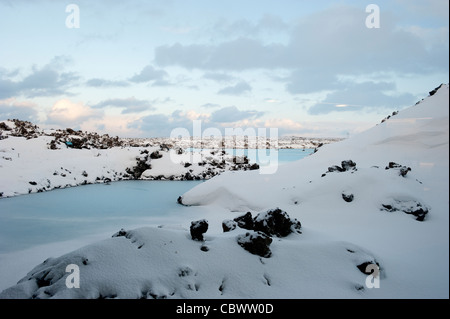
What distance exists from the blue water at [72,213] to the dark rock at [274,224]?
4120mm

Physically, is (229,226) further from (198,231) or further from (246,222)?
(198,231)

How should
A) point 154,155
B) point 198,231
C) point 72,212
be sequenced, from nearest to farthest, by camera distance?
1. point 198,231
2. point 72,212
3. point 154,155

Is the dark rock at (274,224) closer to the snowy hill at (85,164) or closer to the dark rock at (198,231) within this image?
the dark rock at (198,231)

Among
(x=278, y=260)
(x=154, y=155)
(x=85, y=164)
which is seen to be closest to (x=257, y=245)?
(x=278, y=260)

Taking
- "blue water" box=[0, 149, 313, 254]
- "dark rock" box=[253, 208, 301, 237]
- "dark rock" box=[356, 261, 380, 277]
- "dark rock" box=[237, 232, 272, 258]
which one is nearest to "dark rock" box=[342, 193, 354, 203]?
"dark rock" box=[253, 208, 301, 237]

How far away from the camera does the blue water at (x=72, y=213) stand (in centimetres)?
642

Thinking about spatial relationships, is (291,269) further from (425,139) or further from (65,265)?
(425,139)

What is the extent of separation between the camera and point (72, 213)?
8.64m

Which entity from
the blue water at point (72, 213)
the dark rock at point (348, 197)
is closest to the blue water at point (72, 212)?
the blue water at point (72, 213)

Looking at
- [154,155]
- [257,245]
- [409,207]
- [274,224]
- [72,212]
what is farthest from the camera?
[154,155]

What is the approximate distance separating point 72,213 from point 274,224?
23.6 ft

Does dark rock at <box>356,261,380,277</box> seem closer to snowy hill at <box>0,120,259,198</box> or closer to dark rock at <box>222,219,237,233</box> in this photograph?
dark rock at <box>222,219,237,233</box>

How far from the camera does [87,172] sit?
1664 centimetres
